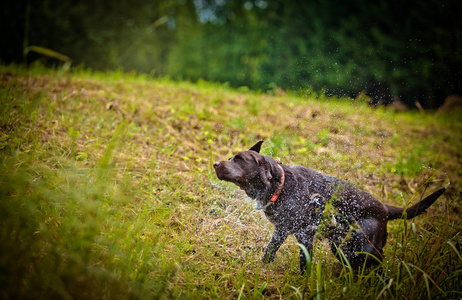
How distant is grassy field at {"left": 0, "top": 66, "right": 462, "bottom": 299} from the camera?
1.86 m

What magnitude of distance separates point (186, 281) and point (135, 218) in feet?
2.69

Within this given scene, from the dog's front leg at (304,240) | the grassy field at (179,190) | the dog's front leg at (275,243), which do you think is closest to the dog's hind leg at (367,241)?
the grassy field at (179,190)

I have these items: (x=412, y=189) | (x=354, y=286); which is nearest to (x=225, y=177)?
(x=354, y=286)

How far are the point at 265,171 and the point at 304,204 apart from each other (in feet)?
1.83

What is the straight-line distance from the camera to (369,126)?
6.27 meters

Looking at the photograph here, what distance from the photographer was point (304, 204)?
286cm

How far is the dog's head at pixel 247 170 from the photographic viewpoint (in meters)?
2.78

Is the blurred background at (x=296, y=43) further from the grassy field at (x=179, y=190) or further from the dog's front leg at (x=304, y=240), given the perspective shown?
the dog's front leg at (x=304, y=240)

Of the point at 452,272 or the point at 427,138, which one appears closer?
the point at 452,272

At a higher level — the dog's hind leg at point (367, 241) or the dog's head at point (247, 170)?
the dog's head at point (247, 170)

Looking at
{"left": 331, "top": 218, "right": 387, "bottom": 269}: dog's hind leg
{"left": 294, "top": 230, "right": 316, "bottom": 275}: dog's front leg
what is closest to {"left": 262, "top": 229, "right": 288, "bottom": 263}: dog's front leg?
{"left": 294, "top": 230, "right": 316, "bottom": 275}: dog's front leg

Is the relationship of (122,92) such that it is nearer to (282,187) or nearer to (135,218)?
(135,218)

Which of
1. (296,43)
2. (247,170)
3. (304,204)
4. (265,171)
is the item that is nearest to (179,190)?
(247,170)

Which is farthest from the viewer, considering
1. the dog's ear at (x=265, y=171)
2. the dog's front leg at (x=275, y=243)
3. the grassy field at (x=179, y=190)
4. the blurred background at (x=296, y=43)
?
the blurred background at (x=296, y=43)
